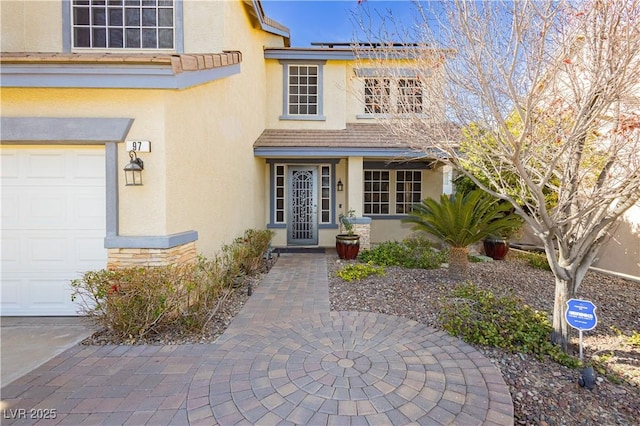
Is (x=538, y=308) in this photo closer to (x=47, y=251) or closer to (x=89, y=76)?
(x=89, y=76)

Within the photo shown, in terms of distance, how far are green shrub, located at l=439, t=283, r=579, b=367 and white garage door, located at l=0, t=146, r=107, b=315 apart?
5606 millimetres

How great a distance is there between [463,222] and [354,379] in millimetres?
4877

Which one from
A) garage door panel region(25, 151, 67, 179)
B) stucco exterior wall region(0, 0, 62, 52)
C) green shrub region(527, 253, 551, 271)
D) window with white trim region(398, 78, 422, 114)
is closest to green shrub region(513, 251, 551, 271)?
green shrub region(527, 253, 551, 271)

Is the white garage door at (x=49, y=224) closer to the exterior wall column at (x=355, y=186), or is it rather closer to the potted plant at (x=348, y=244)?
the potted plant at (x=348, y=244)

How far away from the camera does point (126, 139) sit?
14.9 feet

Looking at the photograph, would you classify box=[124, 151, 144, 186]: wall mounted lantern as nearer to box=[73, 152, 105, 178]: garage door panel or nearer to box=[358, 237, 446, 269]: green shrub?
box=[73, 152, 105, 178]: garage door panel

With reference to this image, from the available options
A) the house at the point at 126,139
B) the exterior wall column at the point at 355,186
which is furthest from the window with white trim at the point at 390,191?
the house at the point at 126,139

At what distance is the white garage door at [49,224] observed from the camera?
4.73 meters

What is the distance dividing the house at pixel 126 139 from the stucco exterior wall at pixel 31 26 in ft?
0.06

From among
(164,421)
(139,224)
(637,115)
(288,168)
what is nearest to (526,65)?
(637,115)

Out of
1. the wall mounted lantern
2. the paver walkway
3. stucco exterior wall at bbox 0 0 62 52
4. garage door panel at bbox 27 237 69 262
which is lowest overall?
the paver walkway

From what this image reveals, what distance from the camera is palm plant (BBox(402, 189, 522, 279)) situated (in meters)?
6.78

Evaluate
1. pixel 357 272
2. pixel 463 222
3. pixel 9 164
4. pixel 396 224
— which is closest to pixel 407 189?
pixel 396 224

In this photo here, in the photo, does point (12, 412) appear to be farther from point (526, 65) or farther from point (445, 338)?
point (526, 65)
